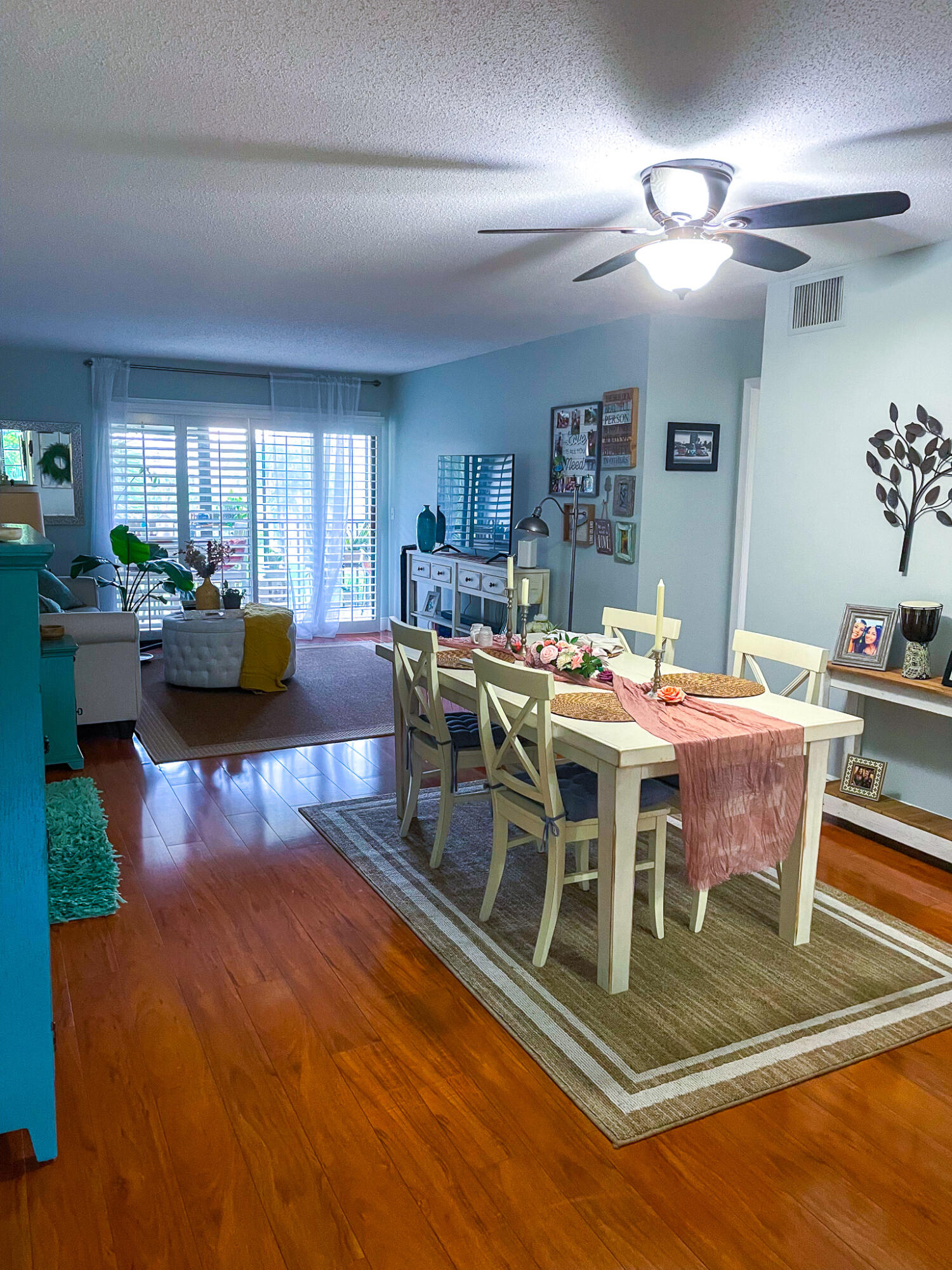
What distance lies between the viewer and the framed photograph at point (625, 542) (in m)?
5.46

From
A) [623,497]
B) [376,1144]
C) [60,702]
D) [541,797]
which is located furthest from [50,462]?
[376,1144]

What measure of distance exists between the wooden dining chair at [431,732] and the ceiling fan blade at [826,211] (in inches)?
66.0

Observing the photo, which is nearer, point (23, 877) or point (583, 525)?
point (23, 877)

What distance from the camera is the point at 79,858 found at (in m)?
3.45

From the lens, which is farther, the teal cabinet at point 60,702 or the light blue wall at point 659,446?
the light blue wall at point 659,446

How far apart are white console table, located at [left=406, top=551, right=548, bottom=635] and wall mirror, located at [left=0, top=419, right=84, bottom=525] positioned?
285 cm

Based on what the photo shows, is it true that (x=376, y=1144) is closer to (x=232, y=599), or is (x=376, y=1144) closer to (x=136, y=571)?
(x=232, y=599)

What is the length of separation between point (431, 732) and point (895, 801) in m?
2.05

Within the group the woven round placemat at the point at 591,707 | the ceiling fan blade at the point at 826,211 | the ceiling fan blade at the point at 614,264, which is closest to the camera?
the ceiling fan blade at the point at 826,211

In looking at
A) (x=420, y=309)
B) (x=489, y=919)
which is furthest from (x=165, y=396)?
(x=489, y=919)

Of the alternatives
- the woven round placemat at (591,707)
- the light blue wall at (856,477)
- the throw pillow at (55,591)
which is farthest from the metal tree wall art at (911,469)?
the throw pillow at (55,591)

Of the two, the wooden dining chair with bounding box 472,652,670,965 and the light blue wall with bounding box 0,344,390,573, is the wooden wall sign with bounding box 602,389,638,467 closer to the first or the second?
the wooden dining chair with bounding box 472,652,670,965

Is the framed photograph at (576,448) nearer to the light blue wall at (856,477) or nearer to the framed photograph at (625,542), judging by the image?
the framed photograph at (625,542)

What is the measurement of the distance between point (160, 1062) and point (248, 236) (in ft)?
10.1
